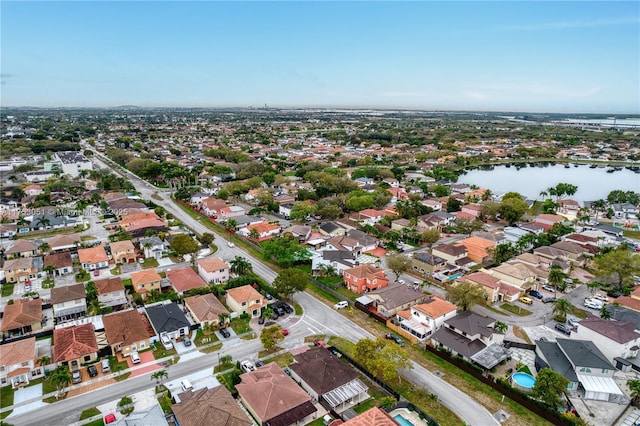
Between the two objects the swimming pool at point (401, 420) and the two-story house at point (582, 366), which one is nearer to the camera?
the swimming pool at point (401, 420)

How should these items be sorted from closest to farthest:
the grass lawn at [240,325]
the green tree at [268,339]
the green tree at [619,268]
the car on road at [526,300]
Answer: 1. the green tree at [268,339]
2. the grass lawn at [240,325]
3. the car on road at [526,300]
4. the green tree at [619,268]

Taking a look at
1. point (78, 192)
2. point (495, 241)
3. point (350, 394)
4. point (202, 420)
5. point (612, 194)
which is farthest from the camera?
point (78, 192)

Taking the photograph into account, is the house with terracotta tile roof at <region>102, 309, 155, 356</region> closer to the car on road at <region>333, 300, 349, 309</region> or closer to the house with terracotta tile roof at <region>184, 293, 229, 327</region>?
the house with terracotta tile roof at <region>184, 293, 229, 327</region>

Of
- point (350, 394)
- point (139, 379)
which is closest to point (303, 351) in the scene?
point (350, 394)

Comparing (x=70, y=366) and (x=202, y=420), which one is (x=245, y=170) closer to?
(x=70, y=366)

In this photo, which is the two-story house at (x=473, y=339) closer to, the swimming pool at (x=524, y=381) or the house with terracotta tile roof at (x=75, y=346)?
the swimming pool at (x=524, y=381)

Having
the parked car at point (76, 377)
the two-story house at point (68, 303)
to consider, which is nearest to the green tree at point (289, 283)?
the parked car at point (76, 377)
